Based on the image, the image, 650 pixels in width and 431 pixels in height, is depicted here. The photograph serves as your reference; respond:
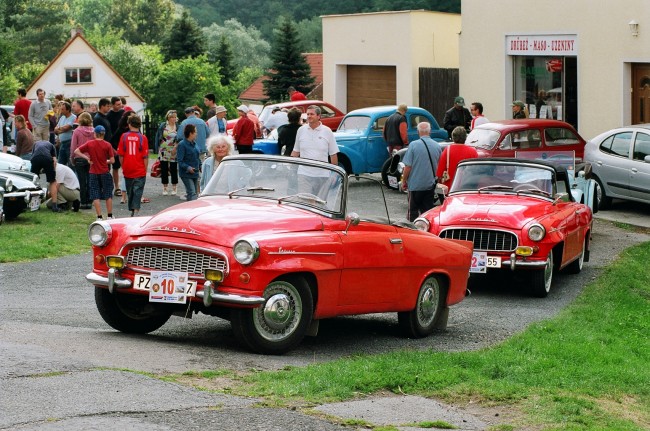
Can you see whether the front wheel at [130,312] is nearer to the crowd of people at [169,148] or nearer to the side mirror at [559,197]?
the crowd of people at [169,148]

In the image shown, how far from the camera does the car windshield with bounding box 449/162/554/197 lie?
48.2ft

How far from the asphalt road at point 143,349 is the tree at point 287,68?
5005cm

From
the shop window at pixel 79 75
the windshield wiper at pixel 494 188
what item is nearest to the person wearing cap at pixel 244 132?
the windshield wiper at pixel 494 188

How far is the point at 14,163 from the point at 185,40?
207 ft

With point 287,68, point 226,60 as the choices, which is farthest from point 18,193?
point 226,60

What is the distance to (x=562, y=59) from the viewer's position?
95.0 ft

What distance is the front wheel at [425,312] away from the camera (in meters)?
11.1

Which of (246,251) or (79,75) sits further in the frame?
(79,75)

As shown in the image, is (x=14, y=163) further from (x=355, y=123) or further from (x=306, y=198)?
(x=306, y=198)

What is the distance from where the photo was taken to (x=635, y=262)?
54.5 ft

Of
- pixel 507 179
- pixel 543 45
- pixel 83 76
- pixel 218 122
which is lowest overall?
pixel 507 179

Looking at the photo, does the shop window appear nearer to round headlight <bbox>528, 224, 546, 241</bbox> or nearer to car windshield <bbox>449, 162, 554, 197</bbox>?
car windshield <bbox>449, 162, 554, 197</bbox>

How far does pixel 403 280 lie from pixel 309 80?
56.0 meters

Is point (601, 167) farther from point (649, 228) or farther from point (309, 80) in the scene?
point (309, 80)
